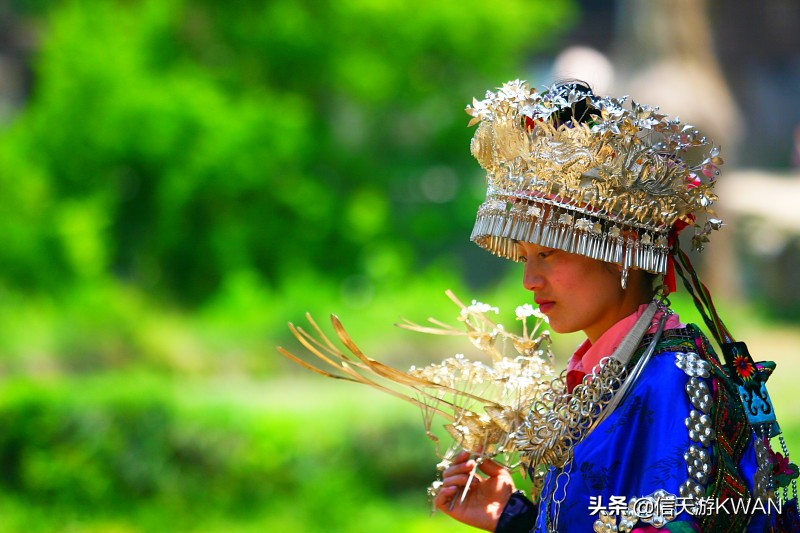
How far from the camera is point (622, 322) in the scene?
1.58 meters

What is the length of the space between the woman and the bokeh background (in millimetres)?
4011

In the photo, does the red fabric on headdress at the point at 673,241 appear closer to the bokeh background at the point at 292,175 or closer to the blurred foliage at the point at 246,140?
the bokeh background at the point at 292,175

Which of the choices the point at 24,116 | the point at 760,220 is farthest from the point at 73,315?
the point at 760,220

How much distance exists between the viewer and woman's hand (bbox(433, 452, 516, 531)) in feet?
5.50

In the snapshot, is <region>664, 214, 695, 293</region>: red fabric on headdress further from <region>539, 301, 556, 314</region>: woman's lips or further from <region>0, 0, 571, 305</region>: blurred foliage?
<region>0, 0, 571, 305</region>: blurred foliage

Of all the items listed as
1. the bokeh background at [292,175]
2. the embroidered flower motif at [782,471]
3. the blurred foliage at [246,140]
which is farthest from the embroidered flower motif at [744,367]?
the blurred foliage at [246,140]

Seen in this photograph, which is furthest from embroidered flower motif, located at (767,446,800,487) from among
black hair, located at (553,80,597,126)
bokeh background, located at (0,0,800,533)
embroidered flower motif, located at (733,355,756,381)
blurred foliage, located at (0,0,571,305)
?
blurred foliage, located at (0,0,571,305)

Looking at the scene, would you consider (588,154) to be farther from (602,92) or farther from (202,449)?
(202,449)

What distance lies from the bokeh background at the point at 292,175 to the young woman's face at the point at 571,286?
4017 millimetres

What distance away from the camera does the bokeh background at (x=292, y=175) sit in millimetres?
6871

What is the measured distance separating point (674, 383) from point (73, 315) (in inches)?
232

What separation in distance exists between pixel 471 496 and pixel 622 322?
37cm

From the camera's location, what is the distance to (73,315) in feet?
22.4

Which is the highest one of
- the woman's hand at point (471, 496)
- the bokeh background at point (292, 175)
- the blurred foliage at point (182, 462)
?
the bokeh background at point (292, 175)
